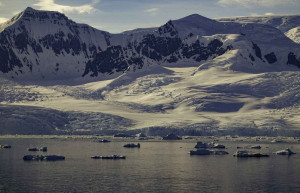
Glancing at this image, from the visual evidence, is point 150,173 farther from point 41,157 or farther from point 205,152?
point 205,152

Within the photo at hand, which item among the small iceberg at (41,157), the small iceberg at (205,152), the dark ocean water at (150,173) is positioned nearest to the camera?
the dark ocean water at (150,173)

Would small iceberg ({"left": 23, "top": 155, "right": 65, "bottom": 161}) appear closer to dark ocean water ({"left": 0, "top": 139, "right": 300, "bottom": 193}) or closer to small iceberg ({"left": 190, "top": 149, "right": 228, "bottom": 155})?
dark ocean water ({"left": 0, "top": 139, "right": 300, "bottom": 193})

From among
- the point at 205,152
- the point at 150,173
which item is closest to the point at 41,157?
the point at 150,173

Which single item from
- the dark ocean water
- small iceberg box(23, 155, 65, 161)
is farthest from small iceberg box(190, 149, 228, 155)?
small iceberg box(23, 155, 65, 161)

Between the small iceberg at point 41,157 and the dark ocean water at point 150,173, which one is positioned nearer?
the dark ocean water at point 150,173

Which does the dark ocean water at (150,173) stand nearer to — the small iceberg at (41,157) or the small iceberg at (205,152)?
the small iceberg at (205,152)

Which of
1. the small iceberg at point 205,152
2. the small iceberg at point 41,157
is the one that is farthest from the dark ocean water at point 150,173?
the small iceberg at point 41,157

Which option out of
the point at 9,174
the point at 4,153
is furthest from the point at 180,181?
the point at 4,153

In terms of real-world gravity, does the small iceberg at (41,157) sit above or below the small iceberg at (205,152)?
above

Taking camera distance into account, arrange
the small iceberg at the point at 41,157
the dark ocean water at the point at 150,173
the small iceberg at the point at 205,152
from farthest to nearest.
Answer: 1. the small iceberg at the point at 205,152
2. the small iceberg at the point at 41,157
3. the dark ocean water at the point at 150,173
